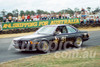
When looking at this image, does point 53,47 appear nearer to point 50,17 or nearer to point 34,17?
point 34,17

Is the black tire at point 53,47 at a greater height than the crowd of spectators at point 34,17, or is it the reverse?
the crowd of spectators at point 34,17

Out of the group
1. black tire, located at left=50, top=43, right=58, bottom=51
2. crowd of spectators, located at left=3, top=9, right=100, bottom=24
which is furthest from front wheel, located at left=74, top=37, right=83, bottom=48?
crowd of spectators, located at left=3, top=9, right=100, bottom=24

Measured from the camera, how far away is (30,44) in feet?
27.7

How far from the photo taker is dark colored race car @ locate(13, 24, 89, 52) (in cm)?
855

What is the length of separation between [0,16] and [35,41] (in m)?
12.9

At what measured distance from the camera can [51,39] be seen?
9.10 metres

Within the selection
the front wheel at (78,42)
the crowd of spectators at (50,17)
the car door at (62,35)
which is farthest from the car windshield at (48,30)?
the crowd of spectators at (50,17)

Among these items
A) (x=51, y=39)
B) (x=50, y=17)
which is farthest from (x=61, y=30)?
(x=50, y=17)

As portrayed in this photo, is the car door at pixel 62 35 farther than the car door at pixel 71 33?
No

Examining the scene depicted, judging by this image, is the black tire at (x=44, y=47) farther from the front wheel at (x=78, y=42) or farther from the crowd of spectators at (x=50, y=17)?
the crowd of spectators at (x=50, y=17)

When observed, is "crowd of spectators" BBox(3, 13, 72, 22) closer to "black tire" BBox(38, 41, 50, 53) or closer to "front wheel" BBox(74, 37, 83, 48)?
"front wheel" BBox(74, 37, 83, 48)

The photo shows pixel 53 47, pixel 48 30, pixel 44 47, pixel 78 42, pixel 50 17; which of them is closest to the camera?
pixel 44 47

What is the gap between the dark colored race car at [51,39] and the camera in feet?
28.1

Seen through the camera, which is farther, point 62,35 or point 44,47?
point 62,35
